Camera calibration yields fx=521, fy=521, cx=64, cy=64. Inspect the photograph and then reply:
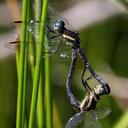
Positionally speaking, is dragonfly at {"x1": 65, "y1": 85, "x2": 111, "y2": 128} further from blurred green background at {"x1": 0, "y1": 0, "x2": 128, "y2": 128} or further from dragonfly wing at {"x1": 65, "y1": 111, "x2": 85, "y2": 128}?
blurred green background at {"x1": 0, "y1": 0, "x2": 128, "y2": 128}

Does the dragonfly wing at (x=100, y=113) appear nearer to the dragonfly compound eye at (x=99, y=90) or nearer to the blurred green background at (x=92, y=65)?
the dragonfly compound eye at (x=99, y=90)

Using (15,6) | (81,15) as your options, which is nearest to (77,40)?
(15,6)

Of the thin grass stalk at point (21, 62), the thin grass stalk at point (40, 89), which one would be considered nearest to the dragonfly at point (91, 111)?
the thin grass stalk at point (40, 89)

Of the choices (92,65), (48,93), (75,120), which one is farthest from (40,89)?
(92,65)

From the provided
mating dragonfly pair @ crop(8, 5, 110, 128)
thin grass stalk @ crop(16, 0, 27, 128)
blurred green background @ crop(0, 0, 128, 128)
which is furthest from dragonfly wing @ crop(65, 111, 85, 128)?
blurred green background @ crop(0, 0, 128, 128)

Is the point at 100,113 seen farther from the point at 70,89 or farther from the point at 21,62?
the point at 21,62

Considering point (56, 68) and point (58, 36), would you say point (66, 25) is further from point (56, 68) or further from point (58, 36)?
point (56, 68)
